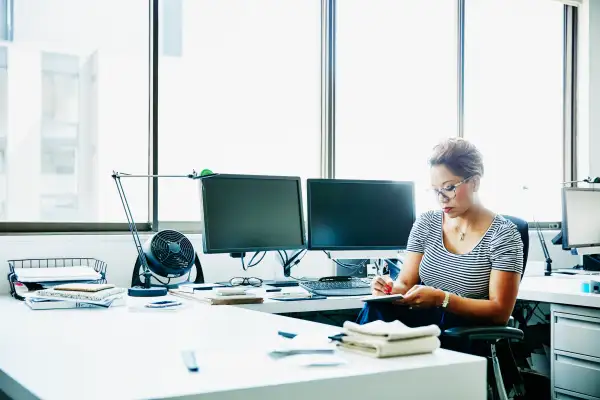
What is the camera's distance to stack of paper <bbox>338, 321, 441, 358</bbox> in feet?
4.91

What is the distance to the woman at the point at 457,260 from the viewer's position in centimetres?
230

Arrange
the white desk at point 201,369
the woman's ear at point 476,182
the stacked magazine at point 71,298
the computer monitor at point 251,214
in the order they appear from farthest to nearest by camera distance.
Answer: the computer monitor at point 251,214
the woman's ear at point 476,182
the stacked magazine at point 71,298
the white desk at point 201,369

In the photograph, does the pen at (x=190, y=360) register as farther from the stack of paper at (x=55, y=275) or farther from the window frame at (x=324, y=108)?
the window frame at (x=324, y=108)

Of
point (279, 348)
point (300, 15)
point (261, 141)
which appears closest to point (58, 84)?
point (261, 141)

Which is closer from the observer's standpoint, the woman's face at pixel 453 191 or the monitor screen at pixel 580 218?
the woman's face at pixel 453 191

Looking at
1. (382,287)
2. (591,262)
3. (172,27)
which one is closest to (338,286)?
(382,287)

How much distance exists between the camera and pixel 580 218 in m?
3.95

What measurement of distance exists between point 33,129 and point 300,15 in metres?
1.67

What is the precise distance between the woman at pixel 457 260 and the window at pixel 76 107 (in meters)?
1.57

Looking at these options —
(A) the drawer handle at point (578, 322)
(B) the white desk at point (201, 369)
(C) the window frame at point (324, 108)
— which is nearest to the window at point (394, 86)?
(C) the window frame at point (324, 108)

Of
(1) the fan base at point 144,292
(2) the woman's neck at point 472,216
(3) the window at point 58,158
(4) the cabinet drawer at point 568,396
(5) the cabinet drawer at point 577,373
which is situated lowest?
(4) the cabinet drawer at point 568,396

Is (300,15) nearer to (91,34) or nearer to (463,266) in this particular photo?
(91,34)

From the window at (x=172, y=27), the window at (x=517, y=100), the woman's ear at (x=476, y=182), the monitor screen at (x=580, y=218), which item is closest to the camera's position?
the woman's ear at (x=476, y=182)

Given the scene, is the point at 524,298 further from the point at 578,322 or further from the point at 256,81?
the point at 256,81
